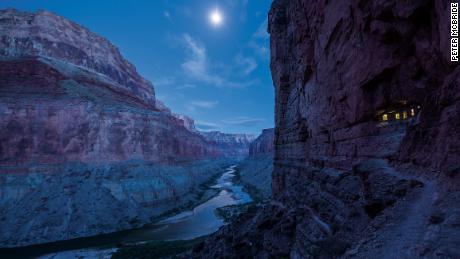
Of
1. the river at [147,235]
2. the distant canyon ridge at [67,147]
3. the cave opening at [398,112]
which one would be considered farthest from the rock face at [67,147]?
the cave opening at [398,112]

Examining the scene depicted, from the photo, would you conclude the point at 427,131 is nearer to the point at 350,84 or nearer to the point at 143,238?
the point at 350,84

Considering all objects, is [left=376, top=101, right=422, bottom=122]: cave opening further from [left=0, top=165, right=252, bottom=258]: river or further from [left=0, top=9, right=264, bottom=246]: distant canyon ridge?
[left=0, top=9, right=264, bottom=246]: distant canyon ridge

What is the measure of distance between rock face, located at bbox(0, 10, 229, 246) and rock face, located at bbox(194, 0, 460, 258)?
24.3 m

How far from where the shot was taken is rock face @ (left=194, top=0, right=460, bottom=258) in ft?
19.0

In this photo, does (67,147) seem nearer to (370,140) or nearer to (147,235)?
(147,235)

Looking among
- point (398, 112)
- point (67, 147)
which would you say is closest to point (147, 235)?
point (67, 147)

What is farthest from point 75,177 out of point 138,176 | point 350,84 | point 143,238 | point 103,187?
point 350,84

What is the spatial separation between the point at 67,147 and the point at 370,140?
43165mm

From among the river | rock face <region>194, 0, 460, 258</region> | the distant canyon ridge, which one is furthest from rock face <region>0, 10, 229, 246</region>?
rock face <region>194, 0, 460, 258</region>

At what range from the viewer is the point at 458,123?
5570mm

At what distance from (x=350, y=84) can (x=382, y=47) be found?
2.29 meters

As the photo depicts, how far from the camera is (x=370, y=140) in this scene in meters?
10.6

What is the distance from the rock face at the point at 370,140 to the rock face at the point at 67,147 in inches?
956

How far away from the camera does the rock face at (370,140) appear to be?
580 centimetres
